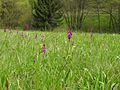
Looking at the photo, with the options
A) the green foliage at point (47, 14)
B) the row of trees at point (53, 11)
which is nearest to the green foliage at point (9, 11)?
the row of trees at point (53, 11)

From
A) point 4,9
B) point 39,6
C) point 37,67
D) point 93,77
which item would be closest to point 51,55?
point 37,67

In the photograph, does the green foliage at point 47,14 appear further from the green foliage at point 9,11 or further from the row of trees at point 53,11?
the green foliage at point 9,11

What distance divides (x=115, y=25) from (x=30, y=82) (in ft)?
187

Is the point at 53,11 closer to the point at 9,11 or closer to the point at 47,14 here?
the point at 47,14

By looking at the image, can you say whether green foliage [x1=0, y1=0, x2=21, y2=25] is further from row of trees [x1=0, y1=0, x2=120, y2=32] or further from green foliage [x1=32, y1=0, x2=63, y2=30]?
green foliage [x1=32, y1=0, x2=63, y2=30]

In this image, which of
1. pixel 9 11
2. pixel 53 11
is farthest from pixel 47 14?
pixel 9 11

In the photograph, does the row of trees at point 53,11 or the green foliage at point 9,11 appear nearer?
the row of trees at point 53,11

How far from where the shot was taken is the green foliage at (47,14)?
1859 inches

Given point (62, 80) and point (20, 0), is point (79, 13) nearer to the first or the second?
point (20, 0)

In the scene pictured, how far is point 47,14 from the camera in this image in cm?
4791

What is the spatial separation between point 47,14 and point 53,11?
119cm

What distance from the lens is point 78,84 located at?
6.89 ft

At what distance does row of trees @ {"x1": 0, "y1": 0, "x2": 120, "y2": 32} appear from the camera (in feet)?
157

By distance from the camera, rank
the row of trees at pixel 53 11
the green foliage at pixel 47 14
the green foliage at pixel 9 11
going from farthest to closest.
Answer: the green foliage at pixel 9 11, the row of trees at pixel 53 11, the green foliage at pixel 47 14
